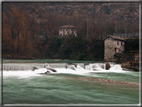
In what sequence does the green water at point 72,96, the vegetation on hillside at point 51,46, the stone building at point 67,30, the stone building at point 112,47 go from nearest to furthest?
the green water at point 72,96 → the stone building at point 112,47 → the vegetation on hillside at point 51,46 → the stone building at point 67,30

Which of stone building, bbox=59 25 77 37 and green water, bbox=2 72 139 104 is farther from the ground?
stone building, bbox=59 25 77 37

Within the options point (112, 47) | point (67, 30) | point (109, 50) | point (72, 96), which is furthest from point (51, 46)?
point (72, 96)

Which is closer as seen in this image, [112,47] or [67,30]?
[112,47]

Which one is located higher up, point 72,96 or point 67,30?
point 67,30

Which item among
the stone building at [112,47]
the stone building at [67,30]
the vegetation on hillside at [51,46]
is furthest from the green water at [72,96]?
the stone building at [67,30]

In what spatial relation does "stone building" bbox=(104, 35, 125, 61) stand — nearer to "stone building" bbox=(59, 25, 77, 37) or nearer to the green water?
the green water

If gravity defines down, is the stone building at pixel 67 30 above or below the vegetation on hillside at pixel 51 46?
above

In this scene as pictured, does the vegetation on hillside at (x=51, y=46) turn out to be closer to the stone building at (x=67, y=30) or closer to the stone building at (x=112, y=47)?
the stone building at (x=112, y=47)

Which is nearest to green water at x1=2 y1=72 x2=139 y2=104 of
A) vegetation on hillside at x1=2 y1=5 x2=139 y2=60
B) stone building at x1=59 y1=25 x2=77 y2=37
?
vegetation on hillside at x1=2 y1=5 x2=139 y2=60

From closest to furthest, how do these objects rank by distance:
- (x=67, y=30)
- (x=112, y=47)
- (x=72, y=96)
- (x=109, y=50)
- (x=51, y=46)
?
(x=72, y=96) → (x=112, y=47) → (x=109, y=50) → (x=51, y=46) → (x=67, y=30)

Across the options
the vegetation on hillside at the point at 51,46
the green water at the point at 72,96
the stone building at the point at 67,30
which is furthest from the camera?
the stone building at the point at 67,30

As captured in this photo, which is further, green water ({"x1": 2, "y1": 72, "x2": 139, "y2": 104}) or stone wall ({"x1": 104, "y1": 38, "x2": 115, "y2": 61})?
stone wall ({"x1": 104, "y1": 38, "x2": 115, "y2": 61})

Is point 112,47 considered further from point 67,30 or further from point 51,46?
point 67,30

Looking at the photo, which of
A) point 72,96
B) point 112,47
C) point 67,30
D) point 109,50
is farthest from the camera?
point 67,30
